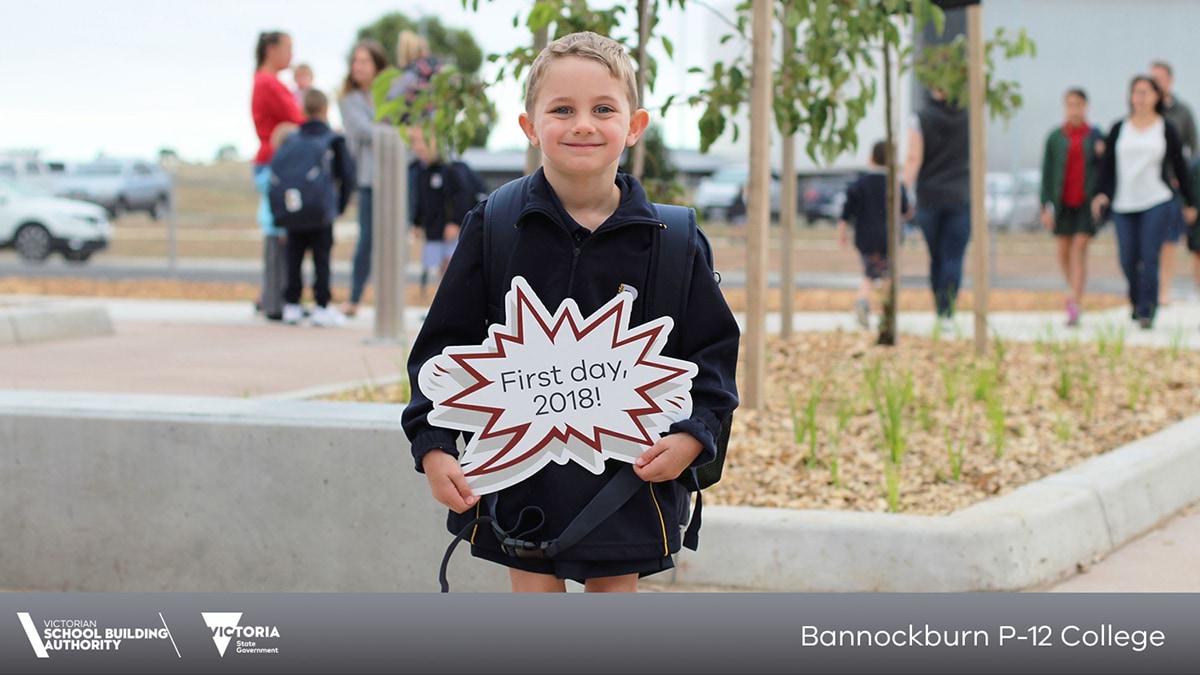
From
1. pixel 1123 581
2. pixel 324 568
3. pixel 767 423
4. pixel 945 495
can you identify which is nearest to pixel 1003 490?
pixel 945 495

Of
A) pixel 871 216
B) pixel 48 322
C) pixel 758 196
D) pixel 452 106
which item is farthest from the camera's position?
pixel 871 216

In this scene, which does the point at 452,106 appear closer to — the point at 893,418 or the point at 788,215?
the point at 788,215

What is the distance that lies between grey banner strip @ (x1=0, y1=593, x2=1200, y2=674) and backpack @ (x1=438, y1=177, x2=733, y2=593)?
402mm

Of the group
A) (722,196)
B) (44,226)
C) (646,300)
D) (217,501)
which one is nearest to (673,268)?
(646,300)

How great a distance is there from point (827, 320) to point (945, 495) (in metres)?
6.61

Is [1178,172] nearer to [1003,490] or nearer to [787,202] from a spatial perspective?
[787,202]

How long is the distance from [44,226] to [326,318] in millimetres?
13800

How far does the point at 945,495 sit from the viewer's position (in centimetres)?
533

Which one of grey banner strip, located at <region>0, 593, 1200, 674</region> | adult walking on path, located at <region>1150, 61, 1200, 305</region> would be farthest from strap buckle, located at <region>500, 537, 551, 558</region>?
adult walking on path, located at <region>1150, 61, 1200, 305</region>

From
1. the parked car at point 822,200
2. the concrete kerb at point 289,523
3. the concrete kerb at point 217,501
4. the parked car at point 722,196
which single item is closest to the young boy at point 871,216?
the concrete kerb at point 289,523

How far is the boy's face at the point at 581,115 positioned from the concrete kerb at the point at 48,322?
7.20 meters

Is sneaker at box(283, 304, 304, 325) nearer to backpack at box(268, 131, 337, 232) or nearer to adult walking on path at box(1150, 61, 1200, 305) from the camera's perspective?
backpack at box(268, 131, 337, 232)

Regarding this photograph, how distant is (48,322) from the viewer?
957 cm

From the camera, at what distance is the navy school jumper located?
2.78 m
